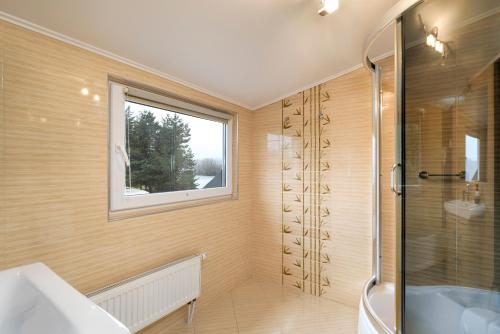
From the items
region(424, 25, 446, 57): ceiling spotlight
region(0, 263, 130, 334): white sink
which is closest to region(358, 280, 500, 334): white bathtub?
region(424, 25, 446, 57): ceiling spotlight

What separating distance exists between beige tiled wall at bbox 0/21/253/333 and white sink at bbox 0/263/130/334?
327 mm

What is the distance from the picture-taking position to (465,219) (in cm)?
120

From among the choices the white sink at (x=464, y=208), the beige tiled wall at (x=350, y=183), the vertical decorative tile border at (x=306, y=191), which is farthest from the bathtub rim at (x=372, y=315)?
the white sink at (x=464, y=208)

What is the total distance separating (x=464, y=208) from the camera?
1223 millimetres

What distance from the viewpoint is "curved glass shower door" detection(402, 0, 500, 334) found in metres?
1.13

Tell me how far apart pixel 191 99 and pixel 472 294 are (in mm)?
2013

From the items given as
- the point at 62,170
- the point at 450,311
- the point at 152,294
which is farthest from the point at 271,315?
the point at 62,170

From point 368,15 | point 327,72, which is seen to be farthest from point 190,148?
point 368,15

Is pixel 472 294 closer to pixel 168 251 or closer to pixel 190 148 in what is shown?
pixel 168 251

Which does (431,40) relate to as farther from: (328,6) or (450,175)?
(450,175)

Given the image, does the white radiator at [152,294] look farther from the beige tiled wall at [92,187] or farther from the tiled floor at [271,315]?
the tiled floor at [271,315]

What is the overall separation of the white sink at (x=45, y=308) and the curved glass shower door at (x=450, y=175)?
4.00 ft

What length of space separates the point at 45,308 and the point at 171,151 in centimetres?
125

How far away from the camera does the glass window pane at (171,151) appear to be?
5.20 ft
